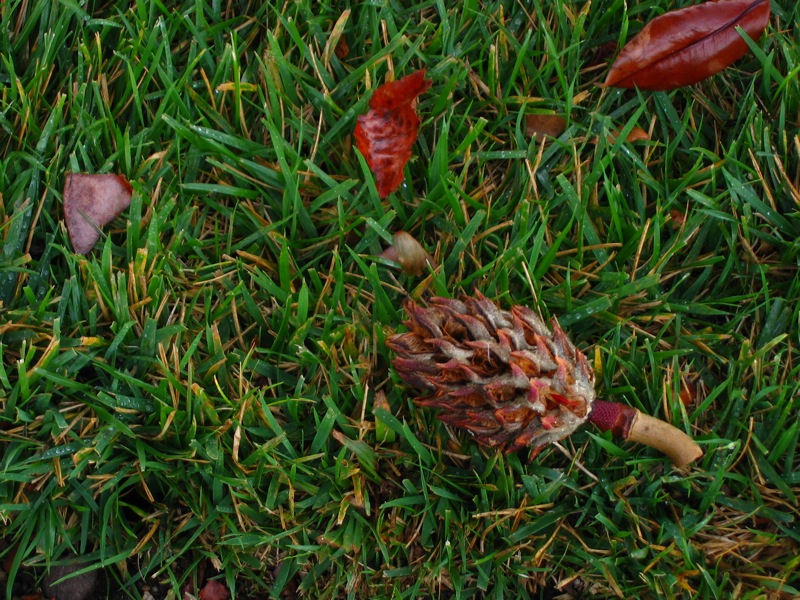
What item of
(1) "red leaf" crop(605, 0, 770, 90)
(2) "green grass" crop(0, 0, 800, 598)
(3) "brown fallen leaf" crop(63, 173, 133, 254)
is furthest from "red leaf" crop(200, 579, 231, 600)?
(1) "red leaf" crop(605, 0, 770, 90)

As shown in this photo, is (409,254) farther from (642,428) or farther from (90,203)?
(90,203)

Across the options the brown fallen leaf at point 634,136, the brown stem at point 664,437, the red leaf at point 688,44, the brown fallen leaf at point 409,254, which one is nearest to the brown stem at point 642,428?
the brown stem at point 664,437

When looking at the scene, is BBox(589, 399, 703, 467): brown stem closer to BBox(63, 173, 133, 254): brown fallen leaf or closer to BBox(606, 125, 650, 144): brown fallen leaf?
BBox(606, 125, 650, 144): brown fallen leaf

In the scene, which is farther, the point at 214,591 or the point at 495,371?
the point at 214,591

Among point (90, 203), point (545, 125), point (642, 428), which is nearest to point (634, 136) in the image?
point (545, 125)

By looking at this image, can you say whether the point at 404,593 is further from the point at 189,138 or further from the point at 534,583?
the point at 189,138

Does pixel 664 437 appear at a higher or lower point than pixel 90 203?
lower

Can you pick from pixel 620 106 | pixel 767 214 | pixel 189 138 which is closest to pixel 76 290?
pixel 189 138
